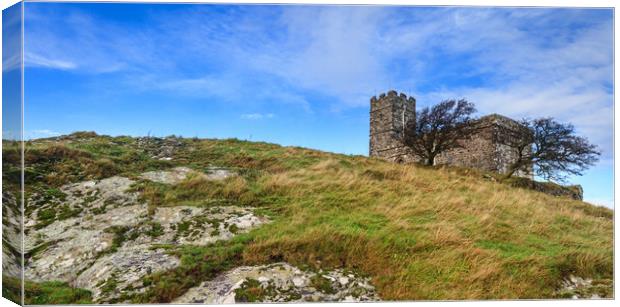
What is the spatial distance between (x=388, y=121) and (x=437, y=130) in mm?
8282

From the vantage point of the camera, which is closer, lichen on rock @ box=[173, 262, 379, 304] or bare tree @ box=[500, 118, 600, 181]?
lichen on rock @ box=[173, 262, 379, 304]

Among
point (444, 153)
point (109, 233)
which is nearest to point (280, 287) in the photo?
point (109, 233)

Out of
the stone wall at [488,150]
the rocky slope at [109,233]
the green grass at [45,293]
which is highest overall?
the stone wall at [488,150]

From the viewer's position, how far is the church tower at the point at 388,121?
3139 cm

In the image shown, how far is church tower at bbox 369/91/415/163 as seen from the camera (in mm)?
31391

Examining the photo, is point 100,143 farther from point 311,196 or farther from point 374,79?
point 374,79

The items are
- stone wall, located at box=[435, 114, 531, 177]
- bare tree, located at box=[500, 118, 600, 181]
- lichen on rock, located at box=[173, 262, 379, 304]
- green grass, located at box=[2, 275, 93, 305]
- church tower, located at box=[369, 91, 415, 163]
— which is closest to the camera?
lichen on rock, located at box=[173, 262, 379, 304]

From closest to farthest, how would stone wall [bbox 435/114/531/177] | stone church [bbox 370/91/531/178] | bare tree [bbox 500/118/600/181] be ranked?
bare tree [bbox 500/118/600/181]
stone wall [bbox 435/114/531/177]
stone church [bbox 370/91/531/178]

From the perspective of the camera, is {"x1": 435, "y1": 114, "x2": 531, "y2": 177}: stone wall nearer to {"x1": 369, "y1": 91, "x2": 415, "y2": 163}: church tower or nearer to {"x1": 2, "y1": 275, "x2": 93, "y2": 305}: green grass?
{"x1": 369, "y1": 91, "x2": 415, "y2": 163}: church tower

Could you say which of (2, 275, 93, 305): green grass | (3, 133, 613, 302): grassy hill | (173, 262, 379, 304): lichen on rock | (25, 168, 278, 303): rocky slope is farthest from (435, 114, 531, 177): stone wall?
(2, 275, 93, 305): green grass

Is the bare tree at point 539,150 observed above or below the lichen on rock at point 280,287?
above

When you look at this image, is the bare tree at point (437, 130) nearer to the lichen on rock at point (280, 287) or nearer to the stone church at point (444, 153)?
the stone church at point (444, 153)

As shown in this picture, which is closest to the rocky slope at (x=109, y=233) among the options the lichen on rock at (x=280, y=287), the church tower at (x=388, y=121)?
the lichen on rock at (x=280, y=287)

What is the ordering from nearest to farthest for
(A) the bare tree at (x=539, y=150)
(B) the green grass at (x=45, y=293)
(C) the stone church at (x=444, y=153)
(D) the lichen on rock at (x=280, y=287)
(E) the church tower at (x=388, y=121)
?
(D) the lichen on rock at (x=280, y=287) < (B) the green grass at (x=45, y=293) < (A) the bare tree at (x=539, y=150) < (C) the stone church at (x=444, y=153) < (E) the church tower at (x=388, y=121)
